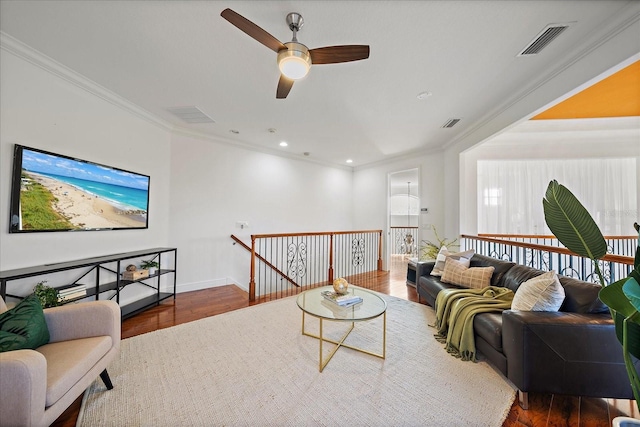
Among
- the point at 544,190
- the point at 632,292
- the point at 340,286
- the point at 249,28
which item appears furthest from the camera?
the point at 544,190

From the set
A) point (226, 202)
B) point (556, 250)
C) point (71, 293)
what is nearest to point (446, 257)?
point (556, 250)

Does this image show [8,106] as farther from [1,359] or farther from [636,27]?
[636,27]

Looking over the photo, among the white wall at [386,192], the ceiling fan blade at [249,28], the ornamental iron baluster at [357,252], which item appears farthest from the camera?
the ornamental iron baluster at [357,252]

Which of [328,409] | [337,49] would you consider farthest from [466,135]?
[328,409]

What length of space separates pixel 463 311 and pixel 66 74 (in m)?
4.65

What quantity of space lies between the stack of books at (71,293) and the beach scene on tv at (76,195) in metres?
0.65

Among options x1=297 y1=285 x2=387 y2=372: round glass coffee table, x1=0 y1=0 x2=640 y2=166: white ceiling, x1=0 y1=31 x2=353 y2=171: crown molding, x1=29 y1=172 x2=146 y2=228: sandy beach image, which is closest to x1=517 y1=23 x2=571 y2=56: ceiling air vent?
x1=0 y1=0 x2=640 y2=166: white ceiling

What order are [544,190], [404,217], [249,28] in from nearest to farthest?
[249,28] → [544,190] → [404,217]

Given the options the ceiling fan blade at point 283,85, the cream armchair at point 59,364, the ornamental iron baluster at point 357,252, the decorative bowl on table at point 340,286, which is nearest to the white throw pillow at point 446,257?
the decorative bowl on table at point 340,286

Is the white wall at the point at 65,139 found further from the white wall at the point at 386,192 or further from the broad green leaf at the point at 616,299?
the white wall at the point at 386,192

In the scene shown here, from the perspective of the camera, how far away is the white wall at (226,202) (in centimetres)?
402

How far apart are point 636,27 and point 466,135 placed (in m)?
2.25

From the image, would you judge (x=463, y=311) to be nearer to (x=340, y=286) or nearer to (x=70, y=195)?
(x=340, y=286)

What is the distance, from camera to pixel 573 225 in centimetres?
118
